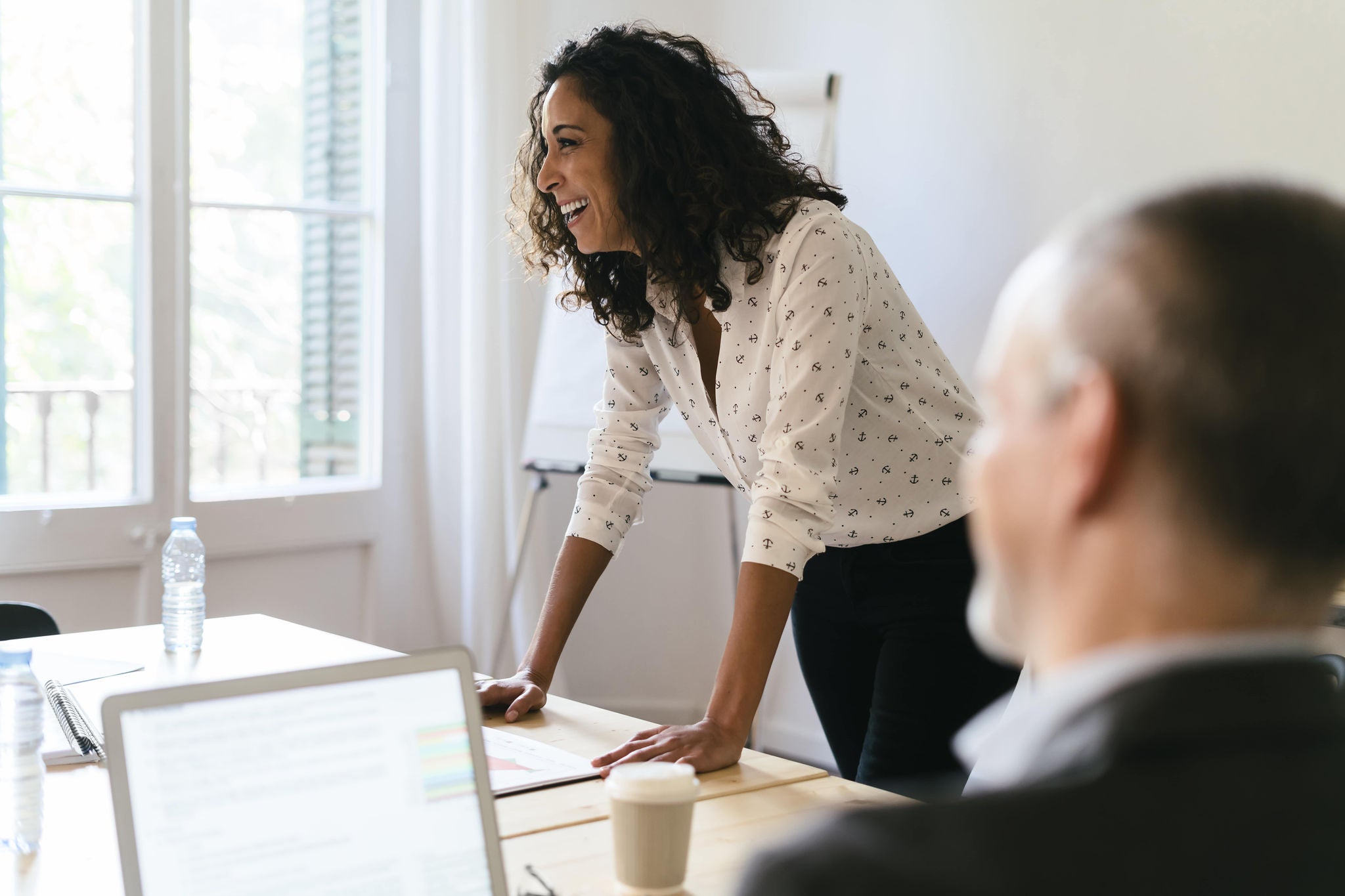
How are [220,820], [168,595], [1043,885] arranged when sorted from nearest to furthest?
[1043,885], [220,820], [168,595]

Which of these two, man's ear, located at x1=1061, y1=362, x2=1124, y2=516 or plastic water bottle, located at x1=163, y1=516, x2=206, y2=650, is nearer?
man's ear, located at x1=1061, y1=362, x2=1124, y2=516

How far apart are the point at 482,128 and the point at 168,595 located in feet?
6.85

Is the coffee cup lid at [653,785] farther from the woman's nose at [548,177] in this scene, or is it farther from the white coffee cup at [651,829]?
the woman's nose at [548,177]

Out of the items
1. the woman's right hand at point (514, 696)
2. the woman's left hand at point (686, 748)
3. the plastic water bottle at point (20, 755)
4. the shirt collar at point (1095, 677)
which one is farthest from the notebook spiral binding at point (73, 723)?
the shirt collar at point (1095, 677)

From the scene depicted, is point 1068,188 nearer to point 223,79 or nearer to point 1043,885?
point 223,79

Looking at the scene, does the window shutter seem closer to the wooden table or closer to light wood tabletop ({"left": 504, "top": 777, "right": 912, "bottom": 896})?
the wooden table

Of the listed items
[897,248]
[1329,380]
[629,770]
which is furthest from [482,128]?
[1329,380]

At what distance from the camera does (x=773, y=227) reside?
1600 mm

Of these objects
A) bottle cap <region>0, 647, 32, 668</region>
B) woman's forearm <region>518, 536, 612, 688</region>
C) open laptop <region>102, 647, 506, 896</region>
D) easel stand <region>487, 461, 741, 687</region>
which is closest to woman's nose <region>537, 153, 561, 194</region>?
woman's forearm <region>518, 536, 612, 688</region>

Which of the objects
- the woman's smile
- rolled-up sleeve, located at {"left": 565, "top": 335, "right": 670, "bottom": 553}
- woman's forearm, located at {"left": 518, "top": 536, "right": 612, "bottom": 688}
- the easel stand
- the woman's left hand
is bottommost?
the easel stand

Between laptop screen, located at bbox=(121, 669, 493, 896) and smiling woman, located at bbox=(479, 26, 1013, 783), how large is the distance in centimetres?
57

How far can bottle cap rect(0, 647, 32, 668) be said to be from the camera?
121 cm

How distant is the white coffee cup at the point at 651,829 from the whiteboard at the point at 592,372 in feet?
6.83

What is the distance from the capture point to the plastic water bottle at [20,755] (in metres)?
1.15
